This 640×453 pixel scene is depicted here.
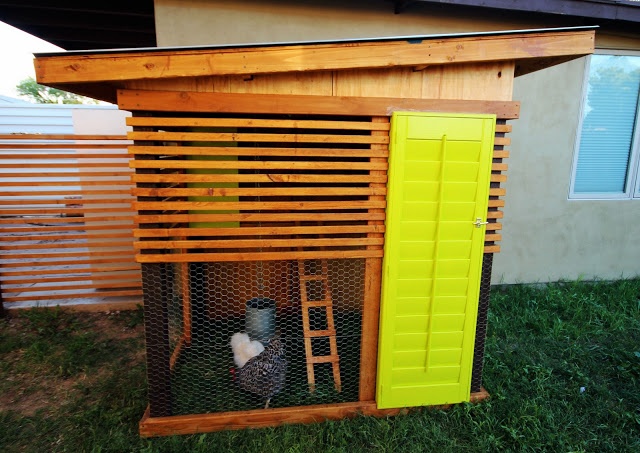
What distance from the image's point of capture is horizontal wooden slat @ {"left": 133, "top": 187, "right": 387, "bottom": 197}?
6.26 ft

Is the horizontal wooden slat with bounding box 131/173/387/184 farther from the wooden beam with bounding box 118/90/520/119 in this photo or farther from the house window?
the house window

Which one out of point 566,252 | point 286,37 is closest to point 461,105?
point 286,37

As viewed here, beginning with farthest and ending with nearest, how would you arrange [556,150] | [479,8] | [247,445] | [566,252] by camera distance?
[566,252], [556,150], [479,8], [247,445]

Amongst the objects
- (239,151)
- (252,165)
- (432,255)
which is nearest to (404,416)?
(432,255)

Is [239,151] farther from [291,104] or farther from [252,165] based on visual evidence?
[291,104]

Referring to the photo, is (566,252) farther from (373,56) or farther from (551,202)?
(373,56)

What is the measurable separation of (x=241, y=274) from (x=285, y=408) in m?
1.33

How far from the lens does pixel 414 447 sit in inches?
79.7

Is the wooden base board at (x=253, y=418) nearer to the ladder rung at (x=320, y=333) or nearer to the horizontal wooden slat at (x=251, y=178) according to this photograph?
the ladder rung at (x=320, y=333)

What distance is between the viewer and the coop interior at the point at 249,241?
6.34 ft

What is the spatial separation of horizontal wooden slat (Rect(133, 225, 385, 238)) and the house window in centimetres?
342

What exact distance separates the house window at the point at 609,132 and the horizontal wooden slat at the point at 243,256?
11.3 ft

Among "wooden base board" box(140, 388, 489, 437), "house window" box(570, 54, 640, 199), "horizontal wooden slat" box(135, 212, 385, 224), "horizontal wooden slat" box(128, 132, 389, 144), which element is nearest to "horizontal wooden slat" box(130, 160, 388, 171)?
"horizontal wooden slat" box(128, 132, 389, 144)

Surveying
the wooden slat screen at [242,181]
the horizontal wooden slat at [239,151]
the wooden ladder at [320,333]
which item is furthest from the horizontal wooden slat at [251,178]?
the wooden ladder at [320,333]
